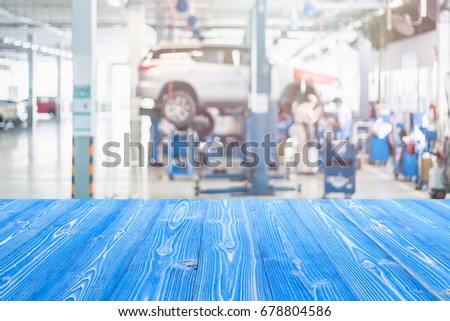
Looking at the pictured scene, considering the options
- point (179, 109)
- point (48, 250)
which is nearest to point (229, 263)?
point (48, 250)

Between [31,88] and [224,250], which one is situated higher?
[31,88]

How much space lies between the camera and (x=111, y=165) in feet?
34.3

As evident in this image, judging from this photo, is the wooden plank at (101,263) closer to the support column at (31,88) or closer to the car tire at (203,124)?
the car tire at (203,124)

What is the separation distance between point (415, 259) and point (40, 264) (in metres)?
1.09

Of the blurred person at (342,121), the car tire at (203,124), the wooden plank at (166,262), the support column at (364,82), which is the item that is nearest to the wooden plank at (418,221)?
the wooden plank at (166,262)

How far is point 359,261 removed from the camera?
1937mm

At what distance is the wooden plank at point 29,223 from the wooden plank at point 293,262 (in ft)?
2.57

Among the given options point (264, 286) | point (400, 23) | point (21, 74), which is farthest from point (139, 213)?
point (21, 74)

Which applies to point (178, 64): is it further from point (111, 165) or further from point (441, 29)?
point (441, 29)

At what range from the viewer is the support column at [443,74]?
8234 mm

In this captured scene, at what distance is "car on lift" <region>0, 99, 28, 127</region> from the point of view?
19.3 meters

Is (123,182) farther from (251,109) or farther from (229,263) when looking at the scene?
(229,263)

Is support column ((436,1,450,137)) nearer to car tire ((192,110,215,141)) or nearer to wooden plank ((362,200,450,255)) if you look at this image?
car tire ((192,110,215,141))

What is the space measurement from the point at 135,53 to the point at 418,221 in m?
7.48
